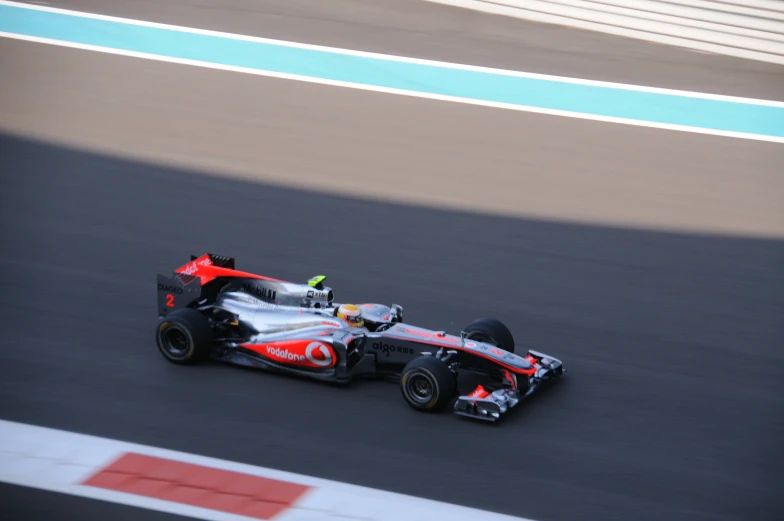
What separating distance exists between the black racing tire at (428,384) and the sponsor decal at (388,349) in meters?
0.19

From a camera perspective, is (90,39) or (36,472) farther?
(90,39)

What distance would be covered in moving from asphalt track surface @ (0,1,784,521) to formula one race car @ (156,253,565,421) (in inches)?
5.8

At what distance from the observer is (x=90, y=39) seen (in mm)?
15258

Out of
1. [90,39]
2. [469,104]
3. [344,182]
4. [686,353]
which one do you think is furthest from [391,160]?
[90,39]

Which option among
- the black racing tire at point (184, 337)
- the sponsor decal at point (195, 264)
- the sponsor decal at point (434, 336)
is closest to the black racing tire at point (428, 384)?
the sponsor decal at point (434, 336)

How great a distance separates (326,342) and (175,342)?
1223 millimetres

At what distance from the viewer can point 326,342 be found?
7.54 metres

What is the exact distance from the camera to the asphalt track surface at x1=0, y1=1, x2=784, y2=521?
688 cm

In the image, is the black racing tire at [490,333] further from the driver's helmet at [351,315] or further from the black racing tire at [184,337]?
the black racing tire at [184,337]

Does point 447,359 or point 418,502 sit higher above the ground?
point 447,359

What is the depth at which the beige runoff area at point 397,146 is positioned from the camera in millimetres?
11414

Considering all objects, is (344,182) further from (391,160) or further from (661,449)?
(661,449)

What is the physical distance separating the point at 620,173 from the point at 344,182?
3174mm

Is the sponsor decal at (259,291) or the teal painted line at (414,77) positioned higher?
the teal painted line at (414,77)
